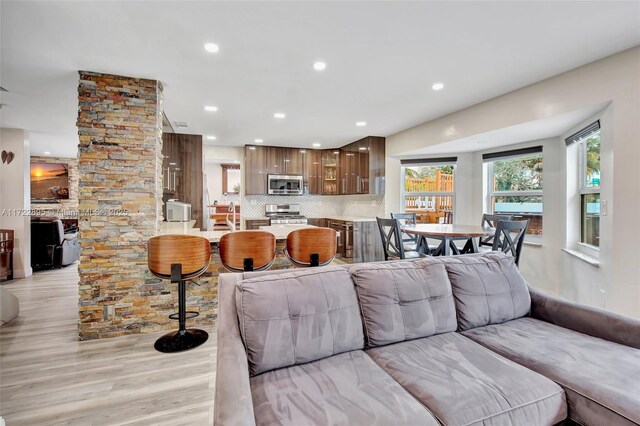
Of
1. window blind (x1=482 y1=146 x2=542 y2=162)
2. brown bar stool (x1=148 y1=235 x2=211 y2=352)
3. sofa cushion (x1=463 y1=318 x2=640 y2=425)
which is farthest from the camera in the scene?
window blind (x1=482 y1=146 x2=542 y2=162)

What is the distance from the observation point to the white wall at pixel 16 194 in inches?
183

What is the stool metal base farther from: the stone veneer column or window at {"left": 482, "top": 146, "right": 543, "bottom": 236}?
window at {"left": 482, "top": 146, "right": 543, "bottom": 236}

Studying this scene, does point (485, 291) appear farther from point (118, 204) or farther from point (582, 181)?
point (118, 204)

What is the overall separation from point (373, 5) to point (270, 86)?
1.52 meters

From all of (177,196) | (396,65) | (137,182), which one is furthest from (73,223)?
(396,65)

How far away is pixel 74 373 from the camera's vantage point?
217 cm

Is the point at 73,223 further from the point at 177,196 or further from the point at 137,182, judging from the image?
the point at 137,182

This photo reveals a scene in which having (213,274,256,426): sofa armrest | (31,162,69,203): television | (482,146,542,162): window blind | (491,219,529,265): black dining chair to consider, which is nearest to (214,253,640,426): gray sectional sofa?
(213,274,256,426): sofa armrest

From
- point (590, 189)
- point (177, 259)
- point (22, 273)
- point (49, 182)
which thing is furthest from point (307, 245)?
point (49, 182)

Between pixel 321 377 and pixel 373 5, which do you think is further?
pixel 373 5

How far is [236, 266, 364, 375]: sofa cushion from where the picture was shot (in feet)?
4.38

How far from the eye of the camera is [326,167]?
6648mm

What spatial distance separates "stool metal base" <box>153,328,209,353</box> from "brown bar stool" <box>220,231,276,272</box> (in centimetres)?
77

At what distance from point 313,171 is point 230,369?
574cm
